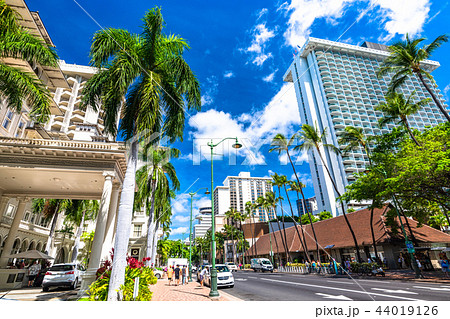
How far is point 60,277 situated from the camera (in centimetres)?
1434

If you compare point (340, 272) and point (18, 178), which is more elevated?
point (18, 178)

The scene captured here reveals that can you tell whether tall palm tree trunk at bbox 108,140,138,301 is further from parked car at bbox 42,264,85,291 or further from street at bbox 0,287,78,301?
parked car at bbox 42,264,85,291

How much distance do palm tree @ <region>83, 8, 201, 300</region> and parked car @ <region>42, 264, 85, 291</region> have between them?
9.05 m

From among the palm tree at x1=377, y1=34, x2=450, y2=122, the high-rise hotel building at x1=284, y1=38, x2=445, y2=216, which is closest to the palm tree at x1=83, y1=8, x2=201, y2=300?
the palm tree at x1=377, y1=34, x2=450, y2=122

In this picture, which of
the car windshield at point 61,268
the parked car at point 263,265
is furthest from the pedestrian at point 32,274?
the parked car at point 263,265

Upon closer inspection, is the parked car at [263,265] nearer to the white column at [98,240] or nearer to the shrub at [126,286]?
the white column at [98,240]

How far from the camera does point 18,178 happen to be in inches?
656

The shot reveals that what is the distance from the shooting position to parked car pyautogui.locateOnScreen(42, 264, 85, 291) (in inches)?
553

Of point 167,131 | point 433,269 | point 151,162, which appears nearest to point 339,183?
point 433,269

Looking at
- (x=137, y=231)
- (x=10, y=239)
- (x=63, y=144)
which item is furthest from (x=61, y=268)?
(x=137, y=231)
